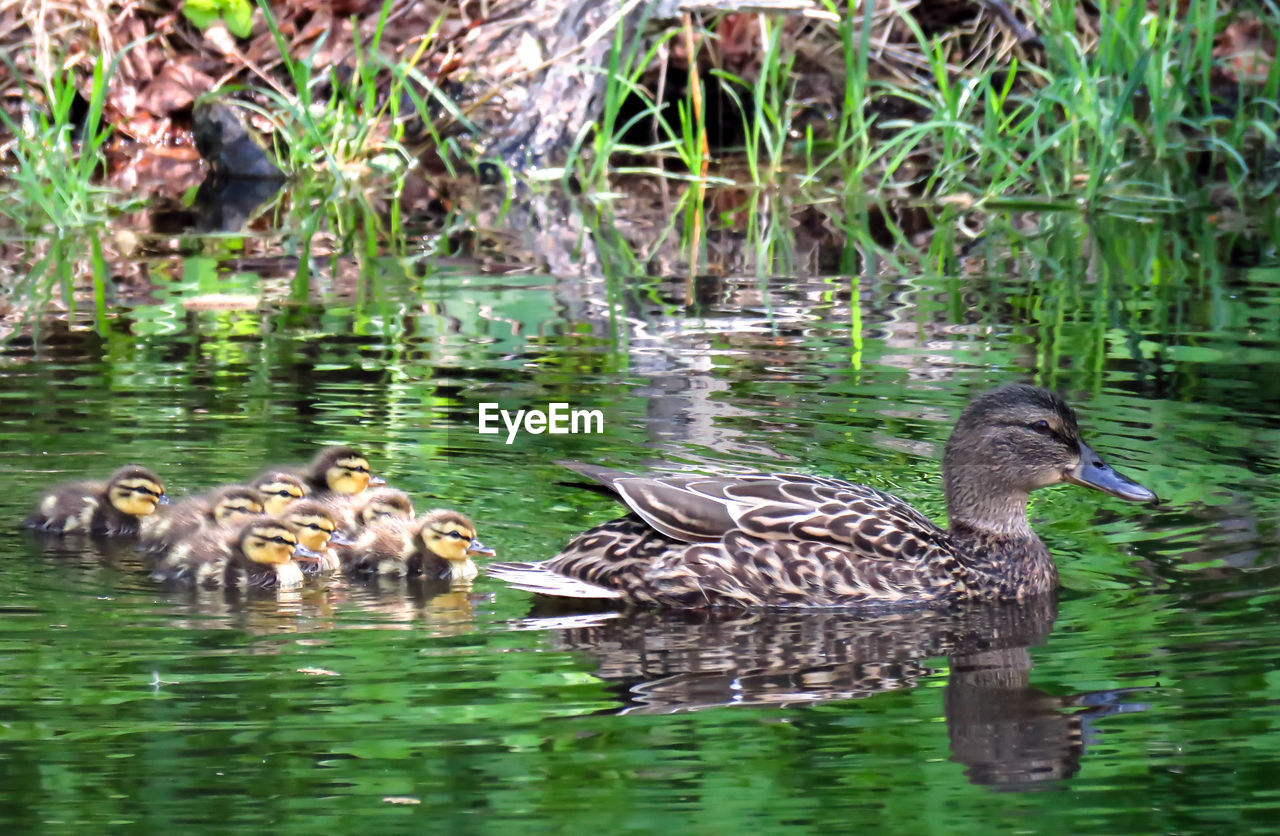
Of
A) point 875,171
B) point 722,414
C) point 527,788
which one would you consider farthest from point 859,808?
point 875,171

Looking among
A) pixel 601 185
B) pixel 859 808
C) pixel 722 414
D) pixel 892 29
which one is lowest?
pixel 859 808

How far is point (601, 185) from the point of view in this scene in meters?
11.0

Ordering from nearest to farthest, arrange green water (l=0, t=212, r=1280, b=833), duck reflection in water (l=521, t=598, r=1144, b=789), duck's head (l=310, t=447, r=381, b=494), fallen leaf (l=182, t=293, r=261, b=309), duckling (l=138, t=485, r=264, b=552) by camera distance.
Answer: green water (l=0, t=212, r=1280, b=833) < duck reflection in water (l=521, t=598, r=1144, b=789) < duckling (l=138, t=485, r=264, b=552) < duck's head (l=310, t=447, r=381, b=494) < fallen leaf (l=182, t=293, r=261, b=309)

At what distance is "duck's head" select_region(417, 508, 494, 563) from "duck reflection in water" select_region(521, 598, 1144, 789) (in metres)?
0.39

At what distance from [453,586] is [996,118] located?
572 cm

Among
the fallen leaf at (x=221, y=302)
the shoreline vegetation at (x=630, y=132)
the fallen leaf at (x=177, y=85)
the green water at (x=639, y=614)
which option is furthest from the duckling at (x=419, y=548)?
the fallen leaf at (x=177, y=85)

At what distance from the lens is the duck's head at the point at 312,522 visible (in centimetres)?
477

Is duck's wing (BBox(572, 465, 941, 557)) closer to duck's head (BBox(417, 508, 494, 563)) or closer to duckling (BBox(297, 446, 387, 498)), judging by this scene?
duck's head (BBox(417, 508, 494, 563))

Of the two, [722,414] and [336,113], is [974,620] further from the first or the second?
[336,113]

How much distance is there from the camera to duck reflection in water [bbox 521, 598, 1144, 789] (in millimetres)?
3471

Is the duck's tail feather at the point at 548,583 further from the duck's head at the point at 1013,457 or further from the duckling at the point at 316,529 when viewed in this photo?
the duck's head at the point at 1013,457

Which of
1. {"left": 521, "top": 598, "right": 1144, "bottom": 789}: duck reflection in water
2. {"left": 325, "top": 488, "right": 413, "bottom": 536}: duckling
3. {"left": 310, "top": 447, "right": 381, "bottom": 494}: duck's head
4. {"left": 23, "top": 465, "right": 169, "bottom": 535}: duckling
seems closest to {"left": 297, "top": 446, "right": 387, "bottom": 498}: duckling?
{"left": 310, "top": 447, "right": 381, "bottom": 494}: duck's head

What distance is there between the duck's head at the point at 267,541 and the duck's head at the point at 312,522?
5cm
